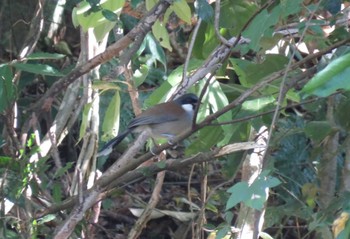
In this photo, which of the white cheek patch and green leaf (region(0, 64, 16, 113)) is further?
the white cheek patch

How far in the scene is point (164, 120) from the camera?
4473 mm

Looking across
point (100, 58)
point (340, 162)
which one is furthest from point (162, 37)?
point (340, 162)

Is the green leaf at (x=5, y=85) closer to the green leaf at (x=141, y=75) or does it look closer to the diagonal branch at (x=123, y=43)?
the diagonal branch at (x=123, y=43)

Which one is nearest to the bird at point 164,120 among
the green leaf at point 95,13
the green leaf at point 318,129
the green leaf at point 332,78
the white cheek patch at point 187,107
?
the white cheek patch at point 187,107

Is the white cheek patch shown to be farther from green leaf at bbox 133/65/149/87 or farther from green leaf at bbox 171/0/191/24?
green leaf at bbox 171/0/191/24

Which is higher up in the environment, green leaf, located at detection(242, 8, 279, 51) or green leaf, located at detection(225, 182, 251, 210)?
green leaf, located at detection(242, 8, 279, 51)

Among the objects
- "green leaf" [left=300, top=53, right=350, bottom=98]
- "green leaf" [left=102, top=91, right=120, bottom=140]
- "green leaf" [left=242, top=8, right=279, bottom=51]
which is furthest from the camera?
Answer: "green leaf" [left=102, top=91, right=120, bottom=140]

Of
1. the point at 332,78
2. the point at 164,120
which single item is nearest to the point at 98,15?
the point at 164,120

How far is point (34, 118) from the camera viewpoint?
371 centimetres

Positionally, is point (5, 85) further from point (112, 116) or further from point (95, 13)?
point (112, 116)

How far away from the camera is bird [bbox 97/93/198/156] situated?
4164 millimetres

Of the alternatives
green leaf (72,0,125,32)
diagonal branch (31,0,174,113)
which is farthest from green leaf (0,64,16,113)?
green leaf (72,0,125,32)

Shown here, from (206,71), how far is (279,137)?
41 centimetres

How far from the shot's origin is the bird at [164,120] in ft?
13.7
